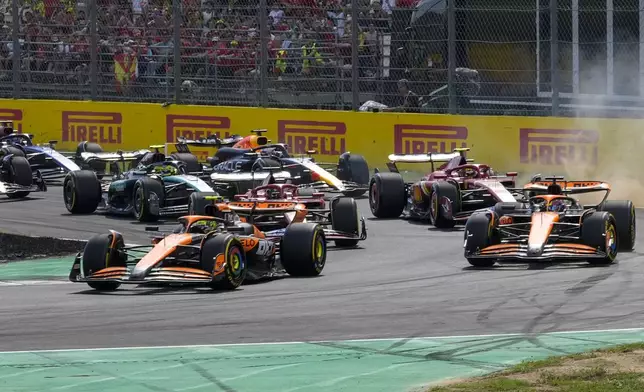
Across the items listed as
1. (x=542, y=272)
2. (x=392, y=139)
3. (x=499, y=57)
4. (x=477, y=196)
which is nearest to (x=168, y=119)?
(x=392, y=139)

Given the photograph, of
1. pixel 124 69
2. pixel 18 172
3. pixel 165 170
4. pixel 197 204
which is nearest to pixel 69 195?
pixel 165 170

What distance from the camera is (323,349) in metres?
10.6

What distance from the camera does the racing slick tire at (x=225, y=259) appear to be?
1377cm

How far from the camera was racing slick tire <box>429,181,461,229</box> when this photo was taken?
1938 cm

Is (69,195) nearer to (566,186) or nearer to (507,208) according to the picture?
(507,208)

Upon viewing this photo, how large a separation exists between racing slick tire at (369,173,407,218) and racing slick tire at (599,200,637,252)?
4.99 m

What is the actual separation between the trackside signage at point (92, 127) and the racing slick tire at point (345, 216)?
12.5 m

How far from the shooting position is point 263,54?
2708cm

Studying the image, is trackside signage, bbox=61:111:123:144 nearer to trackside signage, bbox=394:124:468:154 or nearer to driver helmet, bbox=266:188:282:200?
trackside signage, bbox=394:124:468:154

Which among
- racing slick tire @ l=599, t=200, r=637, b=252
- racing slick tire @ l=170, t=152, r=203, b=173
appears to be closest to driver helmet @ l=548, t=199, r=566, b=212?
racing slick tire @ l=599, t=200, r=637, b=252

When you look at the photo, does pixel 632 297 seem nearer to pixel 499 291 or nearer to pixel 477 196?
pixel 499 291

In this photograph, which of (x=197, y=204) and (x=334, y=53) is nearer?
(x=197, y=204)

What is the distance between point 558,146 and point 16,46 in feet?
42.8

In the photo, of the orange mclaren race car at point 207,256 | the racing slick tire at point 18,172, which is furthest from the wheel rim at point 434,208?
the racing slick tire at point 18,172
